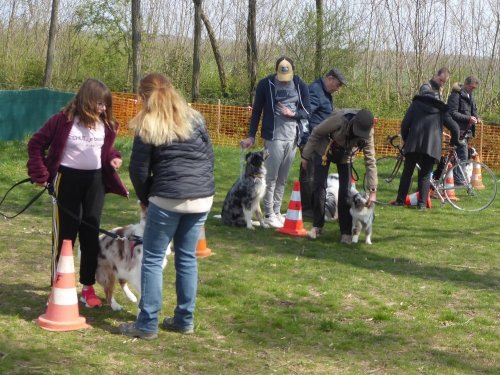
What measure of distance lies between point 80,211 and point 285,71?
13.3 feet

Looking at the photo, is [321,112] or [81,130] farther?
[321,112]

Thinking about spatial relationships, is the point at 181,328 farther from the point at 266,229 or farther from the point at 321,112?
the point at 321,112

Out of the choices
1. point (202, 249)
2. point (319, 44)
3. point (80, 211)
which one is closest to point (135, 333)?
point (80, 211)

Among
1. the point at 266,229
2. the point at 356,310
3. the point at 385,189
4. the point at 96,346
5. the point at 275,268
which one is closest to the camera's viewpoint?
the point at 96,346

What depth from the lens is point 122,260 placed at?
17.5ft

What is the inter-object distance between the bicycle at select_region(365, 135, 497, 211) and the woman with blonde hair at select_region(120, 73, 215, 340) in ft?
24.1

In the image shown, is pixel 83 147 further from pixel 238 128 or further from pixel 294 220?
pixel 238 128

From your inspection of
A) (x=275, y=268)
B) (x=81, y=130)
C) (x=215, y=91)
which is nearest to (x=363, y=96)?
(x=215, y=91)

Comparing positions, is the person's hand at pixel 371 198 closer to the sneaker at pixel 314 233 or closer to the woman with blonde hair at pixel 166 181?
the sneaker at pixel 314 233

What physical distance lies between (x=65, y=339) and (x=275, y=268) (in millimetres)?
2765

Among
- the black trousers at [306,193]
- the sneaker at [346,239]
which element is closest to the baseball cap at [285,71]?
the black trousers at [306,193]

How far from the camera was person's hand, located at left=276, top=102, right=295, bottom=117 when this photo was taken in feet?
28.7

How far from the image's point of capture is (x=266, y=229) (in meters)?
9.13

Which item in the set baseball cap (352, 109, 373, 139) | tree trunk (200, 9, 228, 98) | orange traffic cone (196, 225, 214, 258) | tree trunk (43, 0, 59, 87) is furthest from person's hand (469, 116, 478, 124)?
tree trunk (43, 0, 59, 87)
